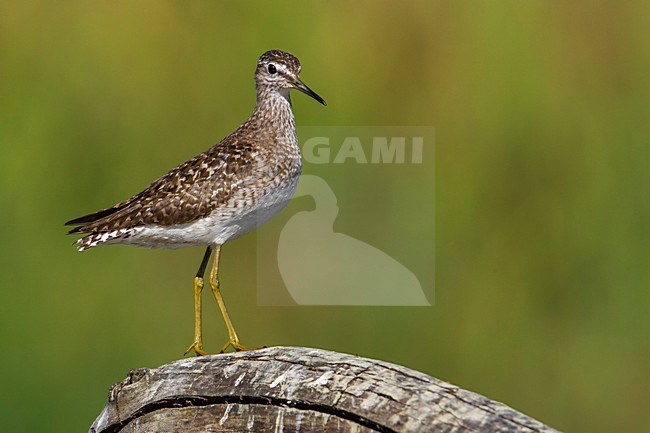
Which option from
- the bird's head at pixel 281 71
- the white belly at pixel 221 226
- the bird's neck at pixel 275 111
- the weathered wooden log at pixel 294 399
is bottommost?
the weathered wooden log at pixel 294 399

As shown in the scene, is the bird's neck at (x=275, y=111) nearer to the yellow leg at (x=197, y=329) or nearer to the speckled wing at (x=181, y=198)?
the speckled wing at (x=181, y=198)

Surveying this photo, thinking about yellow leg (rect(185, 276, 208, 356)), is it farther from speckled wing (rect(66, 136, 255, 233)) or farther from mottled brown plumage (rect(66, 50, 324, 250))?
speckled wing (rect(66, 136, 255, 233))

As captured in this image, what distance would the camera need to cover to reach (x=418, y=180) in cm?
946

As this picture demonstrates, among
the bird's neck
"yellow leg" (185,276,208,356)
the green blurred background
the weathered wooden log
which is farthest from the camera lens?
the green blurred background

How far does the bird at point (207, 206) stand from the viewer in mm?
7023

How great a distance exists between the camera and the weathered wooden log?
14.1ft

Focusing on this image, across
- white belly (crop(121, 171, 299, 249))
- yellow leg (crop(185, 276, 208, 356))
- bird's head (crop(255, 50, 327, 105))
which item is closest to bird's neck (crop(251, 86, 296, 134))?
bird's head (crop(255, 50, 327, 105))

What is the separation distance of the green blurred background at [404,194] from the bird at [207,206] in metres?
1.61

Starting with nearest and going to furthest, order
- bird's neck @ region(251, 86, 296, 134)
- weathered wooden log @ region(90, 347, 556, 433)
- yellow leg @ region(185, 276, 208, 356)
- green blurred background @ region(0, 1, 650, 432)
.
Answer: weathered wooden log @ region(90, 347, 556, 433), yellow leg @ region(185, 276, 208, 356), bird's neck @ region(251, 86, 296, 134), green blurred background @ region(0, 1, 650, 432)

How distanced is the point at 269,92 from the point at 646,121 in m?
3.58

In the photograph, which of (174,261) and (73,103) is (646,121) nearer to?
(174,261)

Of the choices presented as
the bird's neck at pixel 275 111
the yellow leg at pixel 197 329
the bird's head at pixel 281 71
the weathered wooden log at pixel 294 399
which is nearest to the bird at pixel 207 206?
the yellow leg at pixel 197 329

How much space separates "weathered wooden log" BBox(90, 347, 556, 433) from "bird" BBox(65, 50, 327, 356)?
1587 mm

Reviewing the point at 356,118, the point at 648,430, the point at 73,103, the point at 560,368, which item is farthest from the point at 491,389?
the point at 73,103
